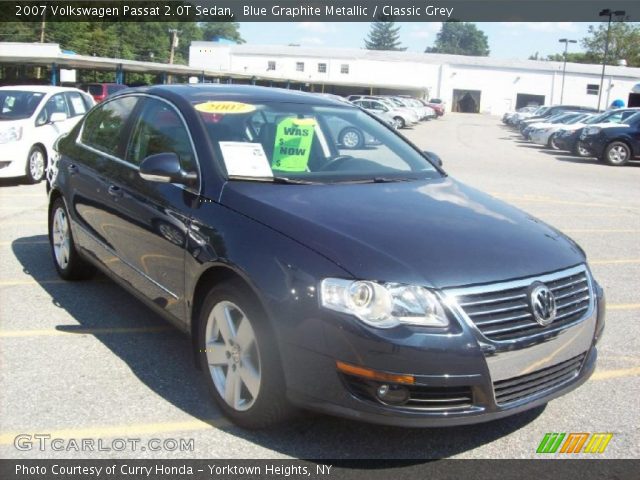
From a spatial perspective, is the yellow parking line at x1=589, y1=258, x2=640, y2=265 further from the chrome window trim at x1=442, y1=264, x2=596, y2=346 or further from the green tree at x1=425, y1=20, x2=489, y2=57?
the green tree at x1=425, y1=20, x2=489, y2=57

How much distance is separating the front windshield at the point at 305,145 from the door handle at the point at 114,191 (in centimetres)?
80

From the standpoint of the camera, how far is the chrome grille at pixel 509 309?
9.37 ft

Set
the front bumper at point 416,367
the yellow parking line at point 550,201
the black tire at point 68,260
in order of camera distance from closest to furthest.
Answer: the front bumper at point 416,367
the black tire at point 68,260
the yellow parking line at point 550,201

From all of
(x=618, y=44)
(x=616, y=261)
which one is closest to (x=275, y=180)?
(x=616, y=261)

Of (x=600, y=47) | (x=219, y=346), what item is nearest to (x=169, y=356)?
(x=219, y=346)

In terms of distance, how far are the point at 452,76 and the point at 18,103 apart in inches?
2862

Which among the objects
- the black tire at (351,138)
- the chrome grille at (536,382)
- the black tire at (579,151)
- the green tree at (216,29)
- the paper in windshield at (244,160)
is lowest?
the black tire at (579,151)

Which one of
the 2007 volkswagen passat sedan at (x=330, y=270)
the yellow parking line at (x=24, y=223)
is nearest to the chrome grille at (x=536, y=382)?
the 2007 volkswagen passat sedan at (x=330, y=270)

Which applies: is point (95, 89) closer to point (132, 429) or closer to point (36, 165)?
point (36, 165)

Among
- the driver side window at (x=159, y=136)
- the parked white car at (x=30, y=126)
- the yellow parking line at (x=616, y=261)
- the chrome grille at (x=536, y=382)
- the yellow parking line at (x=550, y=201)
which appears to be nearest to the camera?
the chrome grille at (x=536, y=382)

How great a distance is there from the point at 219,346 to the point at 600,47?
107 meters

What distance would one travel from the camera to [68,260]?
557cm

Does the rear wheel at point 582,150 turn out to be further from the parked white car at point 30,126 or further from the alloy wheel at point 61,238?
the alloy wheel at point 61,238

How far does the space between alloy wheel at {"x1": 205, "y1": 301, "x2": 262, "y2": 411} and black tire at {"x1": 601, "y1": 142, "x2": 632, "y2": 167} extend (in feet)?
63.4
